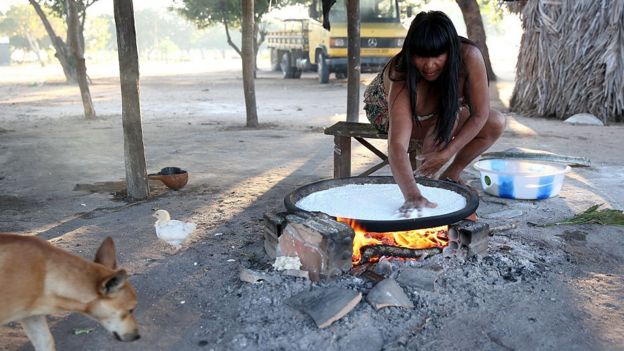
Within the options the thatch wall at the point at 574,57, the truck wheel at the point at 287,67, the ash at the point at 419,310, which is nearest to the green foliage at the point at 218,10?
the truck wheel at the point at 287,67

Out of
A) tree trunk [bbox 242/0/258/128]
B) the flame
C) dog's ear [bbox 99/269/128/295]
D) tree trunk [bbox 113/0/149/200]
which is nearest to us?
dog's ear [bbox 99/269/128/295]

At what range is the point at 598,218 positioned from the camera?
11.9ft

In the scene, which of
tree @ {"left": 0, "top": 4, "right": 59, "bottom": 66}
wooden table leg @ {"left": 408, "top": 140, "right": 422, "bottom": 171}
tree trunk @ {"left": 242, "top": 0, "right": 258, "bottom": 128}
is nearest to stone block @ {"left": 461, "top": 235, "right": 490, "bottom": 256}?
wooden table leg @ {"left": 408, "top": 140, "right": 422, "bottom": 171}

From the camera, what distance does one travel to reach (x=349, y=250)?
2.59 meters

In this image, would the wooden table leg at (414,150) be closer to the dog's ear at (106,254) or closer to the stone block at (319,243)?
the stone block at (319,243)

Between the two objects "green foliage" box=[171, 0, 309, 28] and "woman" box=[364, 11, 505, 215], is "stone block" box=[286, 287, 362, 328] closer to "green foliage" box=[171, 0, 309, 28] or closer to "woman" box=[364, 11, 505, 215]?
"woman" box=[364, 11, 505, 215]

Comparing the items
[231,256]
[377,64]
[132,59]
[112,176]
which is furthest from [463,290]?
[377,64]

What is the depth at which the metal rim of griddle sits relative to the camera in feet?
8.20

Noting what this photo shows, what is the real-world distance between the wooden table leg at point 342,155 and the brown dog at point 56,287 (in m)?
2.73

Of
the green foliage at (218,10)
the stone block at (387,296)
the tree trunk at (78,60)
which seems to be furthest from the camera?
the green foliage at (218,10)

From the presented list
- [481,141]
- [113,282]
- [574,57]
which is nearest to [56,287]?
[113,282]

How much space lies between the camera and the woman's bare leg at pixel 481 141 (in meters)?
3.61

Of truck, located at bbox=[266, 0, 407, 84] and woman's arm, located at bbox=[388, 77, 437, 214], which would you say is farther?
truck, located at bbox=[266, 0, 407, 84]

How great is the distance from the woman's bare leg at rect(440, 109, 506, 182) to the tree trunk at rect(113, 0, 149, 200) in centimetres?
229
